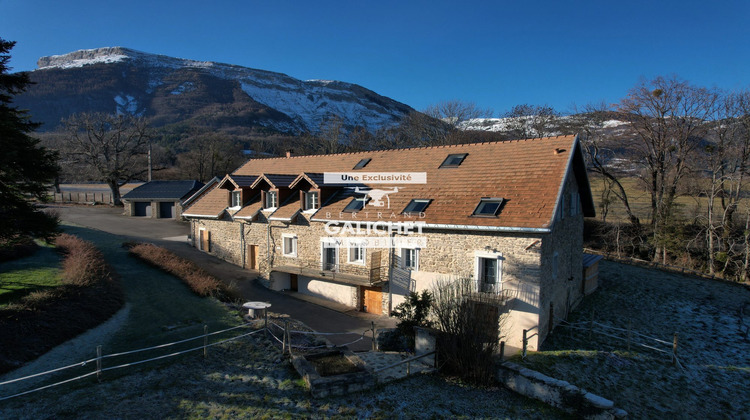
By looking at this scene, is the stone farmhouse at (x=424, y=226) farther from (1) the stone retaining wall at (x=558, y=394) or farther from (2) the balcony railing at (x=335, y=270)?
(1) the stone retaining wall at (x=558, y=394)

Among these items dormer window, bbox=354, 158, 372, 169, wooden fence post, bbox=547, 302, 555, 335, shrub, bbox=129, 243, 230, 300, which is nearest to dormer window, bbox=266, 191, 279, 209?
dormer window, bbox=354, 158, 372, 169

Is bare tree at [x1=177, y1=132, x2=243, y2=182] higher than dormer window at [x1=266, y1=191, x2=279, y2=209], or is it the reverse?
bare tree at [x1=177, y1=132, x2=243, y2=182]

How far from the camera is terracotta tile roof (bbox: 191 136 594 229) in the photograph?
46.1 feet

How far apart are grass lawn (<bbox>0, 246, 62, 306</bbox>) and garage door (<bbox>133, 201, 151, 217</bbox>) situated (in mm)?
23097

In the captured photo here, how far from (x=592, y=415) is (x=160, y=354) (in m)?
10.1

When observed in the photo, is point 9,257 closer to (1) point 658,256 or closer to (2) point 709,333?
(2) point 709,333

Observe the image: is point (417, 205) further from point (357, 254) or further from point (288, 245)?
point (288, 245)

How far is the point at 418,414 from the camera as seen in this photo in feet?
24.6

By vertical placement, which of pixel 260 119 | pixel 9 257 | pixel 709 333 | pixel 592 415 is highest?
pixel 260 119

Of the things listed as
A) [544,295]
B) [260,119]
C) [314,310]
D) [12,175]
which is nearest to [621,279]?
[544,295]

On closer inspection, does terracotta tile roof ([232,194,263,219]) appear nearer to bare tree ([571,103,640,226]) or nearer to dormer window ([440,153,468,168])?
dormer window ([440,153,468,168])

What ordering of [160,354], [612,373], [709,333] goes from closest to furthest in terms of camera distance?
[160,354] → [612,373] → [709,333]

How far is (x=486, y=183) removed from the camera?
52.5ft

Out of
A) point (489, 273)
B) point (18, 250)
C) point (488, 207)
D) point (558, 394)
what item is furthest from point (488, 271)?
point (18, 250)
